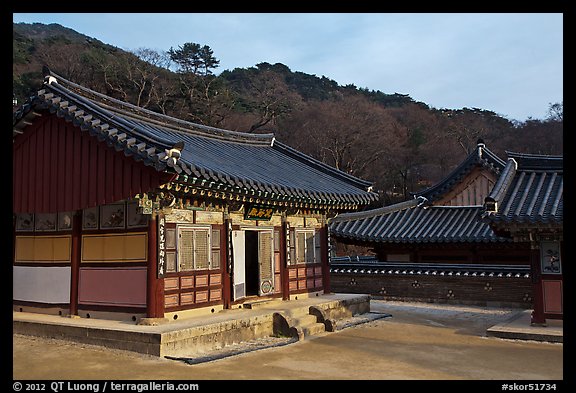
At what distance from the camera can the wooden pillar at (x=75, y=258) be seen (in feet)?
41.1

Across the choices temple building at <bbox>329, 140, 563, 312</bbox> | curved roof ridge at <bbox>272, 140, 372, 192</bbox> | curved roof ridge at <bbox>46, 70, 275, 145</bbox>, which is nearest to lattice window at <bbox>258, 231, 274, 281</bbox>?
curved roof ridge at <bbox>46, 70, 275, 145</bbox>

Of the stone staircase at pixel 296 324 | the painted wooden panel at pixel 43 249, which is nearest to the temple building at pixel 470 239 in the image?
the stone staircase at pixel 296 324

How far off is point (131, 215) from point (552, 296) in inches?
417

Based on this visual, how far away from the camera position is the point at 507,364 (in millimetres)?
9570

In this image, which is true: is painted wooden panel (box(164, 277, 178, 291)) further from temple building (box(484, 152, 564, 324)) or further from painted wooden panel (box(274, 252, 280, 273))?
temple building (box(484, 152, 564, 324))

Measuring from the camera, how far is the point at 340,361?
32.4ft

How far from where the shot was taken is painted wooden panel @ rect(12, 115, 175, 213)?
10.9 metres

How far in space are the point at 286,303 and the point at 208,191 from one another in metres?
4.86

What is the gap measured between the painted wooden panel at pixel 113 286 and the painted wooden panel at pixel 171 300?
488 millimetres

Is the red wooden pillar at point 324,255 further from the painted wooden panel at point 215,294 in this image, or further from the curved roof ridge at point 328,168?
the painted wooden panel at point 215,294

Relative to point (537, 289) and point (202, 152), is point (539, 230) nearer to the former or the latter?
point (537, 289)

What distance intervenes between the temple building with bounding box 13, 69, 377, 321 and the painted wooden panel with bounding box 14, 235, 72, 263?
0.12ft

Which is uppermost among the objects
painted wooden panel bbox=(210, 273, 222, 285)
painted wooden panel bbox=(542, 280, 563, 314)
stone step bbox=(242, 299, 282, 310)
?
painted wooden panel bbox=(210, 273, 222, 285)

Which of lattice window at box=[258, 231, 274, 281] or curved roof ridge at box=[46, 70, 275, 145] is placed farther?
lattice window at box=[258, 231, 274, 281]
